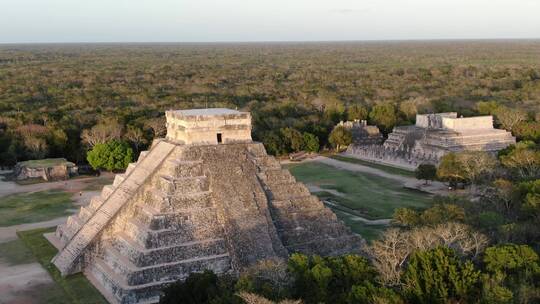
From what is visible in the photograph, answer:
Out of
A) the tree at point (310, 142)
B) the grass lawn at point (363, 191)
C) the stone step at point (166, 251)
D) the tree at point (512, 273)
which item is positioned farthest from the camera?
the tree at point (310, 142)

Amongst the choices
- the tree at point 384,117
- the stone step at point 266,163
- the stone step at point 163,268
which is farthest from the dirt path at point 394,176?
the stone step at point 163,268

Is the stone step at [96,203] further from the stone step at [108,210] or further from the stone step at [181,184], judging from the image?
the stone step at [181,184]

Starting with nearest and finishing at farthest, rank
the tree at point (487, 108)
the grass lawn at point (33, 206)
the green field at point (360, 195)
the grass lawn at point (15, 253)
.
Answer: the grass lawn at point (15, 253) < the green field at point (360, 195) < the grass lawn at point (33, 206) < the tree at point (487, 108)

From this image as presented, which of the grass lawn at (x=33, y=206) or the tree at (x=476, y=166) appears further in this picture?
the tree at (x=476, y=166)

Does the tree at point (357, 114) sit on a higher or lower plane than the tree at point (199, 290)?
lower

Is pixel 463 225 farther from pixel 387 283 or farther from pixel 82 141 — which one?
pixel 82 141

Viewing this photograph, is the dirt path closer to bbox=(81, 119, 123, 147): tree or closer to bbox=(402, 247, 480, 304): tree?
bbox=(81, 119, 123, 147): tree

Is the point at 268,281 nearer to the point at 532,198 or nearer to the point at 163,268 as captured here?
the point at 163,268

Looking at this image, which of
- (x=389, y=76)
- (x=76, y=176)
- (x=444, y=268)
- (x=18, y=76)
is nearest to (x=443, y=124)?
(x=76, y=176)
